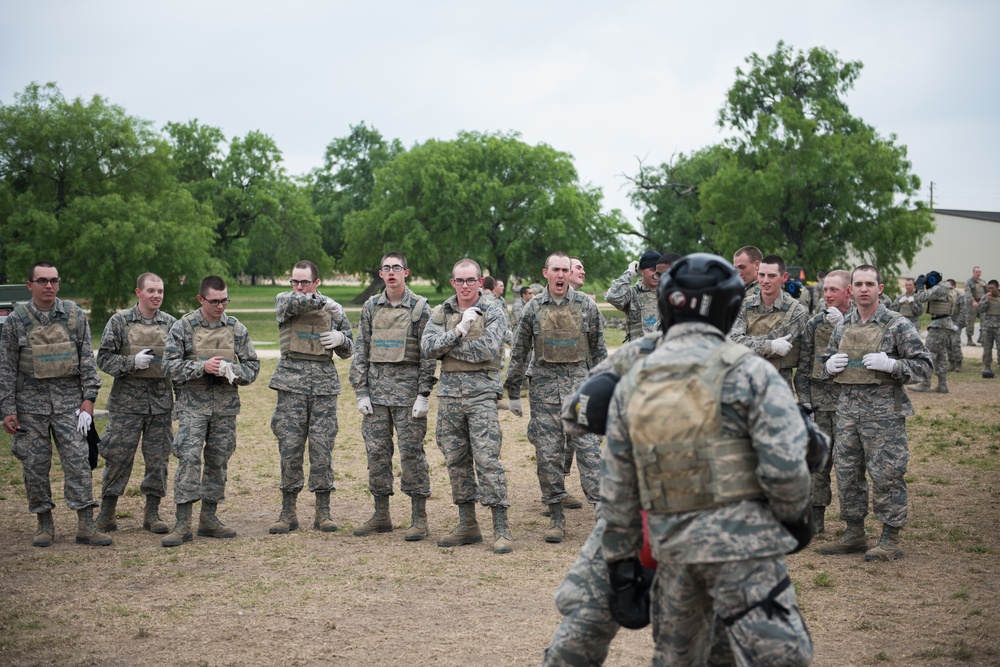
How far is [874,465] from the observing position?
7.90 metres

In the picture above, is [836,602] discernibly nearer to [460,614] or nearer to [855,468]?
[855,468]

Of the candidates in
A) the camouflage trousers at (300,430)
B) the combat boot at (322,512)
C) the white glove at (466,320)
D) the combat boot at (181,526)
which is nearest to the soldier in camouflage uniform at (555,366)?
the white glove at (466,320)

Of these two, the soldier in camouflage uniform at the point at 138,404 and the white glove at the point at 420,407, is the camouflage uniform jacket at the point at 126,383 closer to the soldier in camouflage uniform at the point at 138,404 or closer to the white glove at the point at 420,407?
the soldier in camouflage uniform at the point at 138,404

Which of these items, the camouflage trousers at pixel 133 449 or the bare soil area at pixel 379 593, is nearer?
the bare soil area at pixel 379 593

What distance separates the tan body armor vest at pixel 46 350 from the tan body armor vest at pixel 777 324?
619cm

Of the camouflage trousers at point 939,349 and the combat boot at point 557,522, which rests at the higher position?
the camouflage trousers at point 939,349

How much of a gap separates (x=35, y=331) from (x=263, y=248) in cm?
5706

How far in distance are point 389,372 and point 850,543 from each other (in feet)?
14.1

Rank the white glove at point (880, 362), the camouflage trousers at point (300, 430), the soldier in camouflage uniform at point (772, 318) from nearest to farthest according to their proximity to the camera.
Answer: the white glove at point (880, 362) < the soldier in camouflage uniform at point (772, 318) < the camouflage trousers at point (300, 430)

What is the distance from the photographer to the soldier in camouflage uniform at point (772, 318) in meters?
8.69

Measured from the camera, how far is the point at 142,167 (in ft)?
132

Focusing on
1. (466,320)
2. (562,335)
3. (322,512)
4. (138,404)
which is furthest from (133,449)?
(562,335)

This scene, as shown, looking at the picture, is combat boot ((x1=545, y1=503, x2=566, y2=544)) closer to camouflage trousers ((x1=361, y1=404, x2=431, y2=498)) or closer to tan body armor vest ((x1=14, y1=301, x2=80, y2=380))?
camouflage trousers ((x1=361, y1=404, x2=431, y2=498))

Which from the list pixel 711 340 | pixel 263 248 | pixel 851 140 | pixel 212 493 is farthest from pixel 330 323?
pixel 263 248
